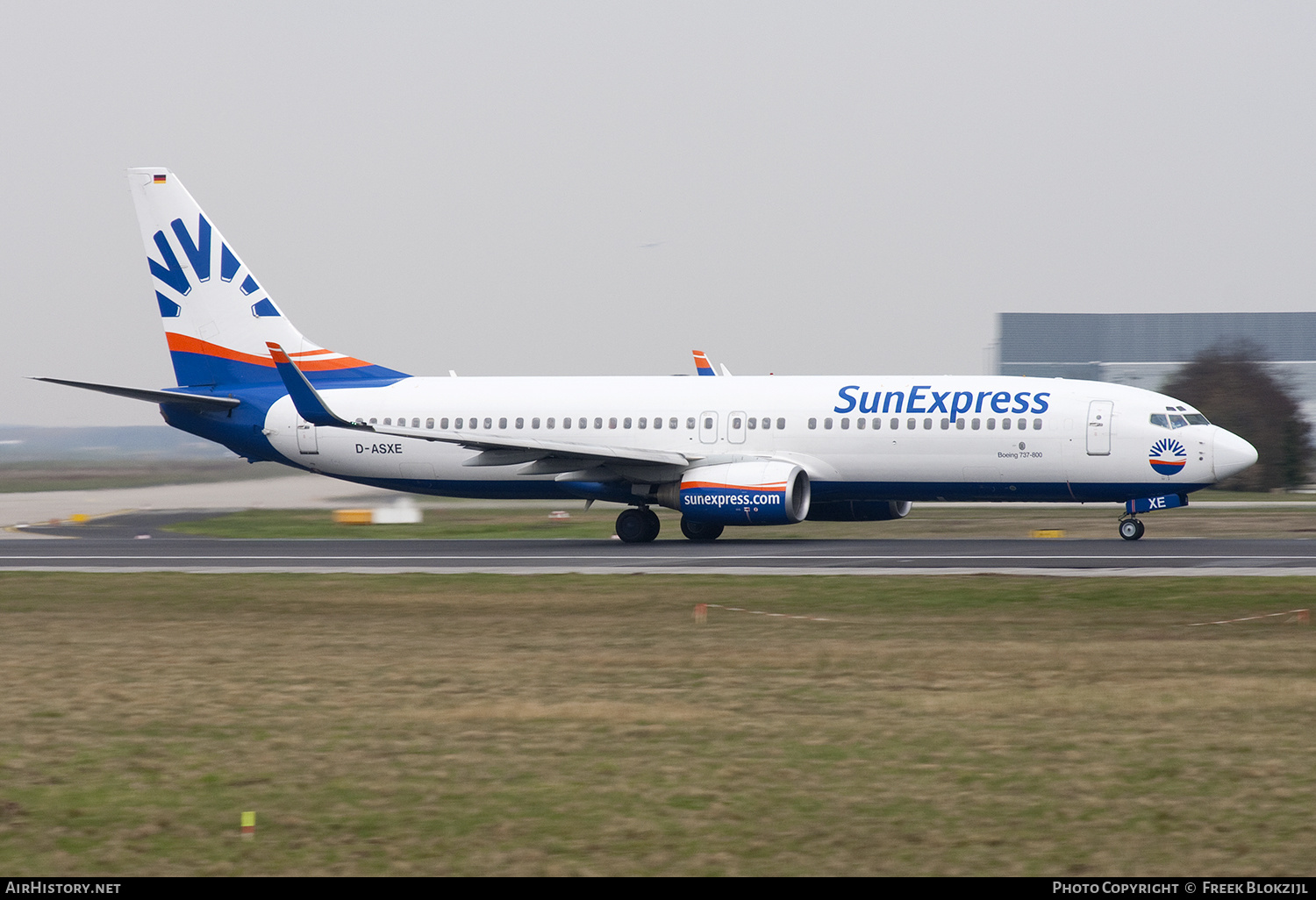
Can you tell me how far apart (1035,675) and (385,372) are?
26.8 m

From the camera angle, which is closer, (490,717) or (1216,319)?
(490,717)

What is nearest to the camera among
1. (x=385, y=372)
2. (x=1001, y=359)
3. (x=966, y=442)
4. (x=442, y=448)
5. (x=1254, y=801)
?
(x=1254, y=801)

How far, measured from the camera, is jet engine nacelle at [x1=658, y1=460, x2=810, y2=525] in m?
30.8

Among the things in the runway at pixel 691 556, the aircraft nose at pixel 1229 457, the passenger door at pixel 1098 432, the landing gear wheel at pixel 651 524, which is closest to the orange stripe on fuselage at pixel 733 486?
the runway at pixel 691 556

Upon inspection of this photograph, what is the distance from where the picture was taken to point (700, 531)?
34.0m

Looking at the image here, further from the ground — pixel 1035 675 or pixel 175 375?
pixel 175 375

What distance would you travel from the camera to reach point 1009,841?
797 centimetres

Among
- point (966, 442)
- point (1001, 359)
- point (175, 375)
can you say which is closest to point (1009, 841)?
point (966, 442)

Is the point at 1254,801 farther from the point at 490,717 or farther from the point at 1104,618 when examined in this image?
the point at 1104,618

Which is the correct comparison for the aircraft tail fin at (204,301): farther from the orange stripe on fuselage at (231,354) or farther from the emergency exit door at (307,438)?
the emergency exit door at (307,438)

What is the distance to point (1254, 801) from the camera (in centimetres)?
867

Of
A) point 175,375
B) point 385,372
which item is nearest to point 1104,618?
point 385,372

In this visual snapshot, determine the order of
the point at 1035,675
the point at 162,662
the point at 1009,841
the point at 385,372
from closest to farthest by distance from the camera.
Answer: the point at 1009,841 < the point at 1035,675 < the point at 162,662 < the point at 385,372

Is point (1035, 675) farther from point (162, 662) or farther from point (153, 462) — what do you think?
point (153, 462)
